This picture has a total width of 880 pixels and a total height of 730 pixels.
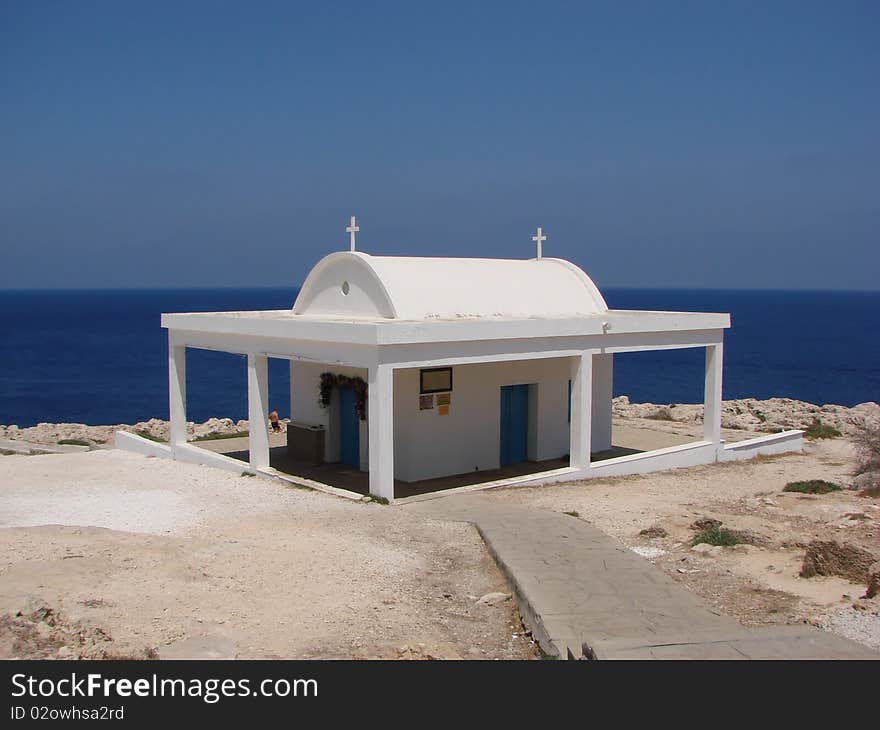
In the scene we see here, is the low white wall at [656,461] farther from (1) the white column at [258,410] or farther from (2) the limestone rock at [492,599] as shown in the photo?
(2) the limestone rock at [492,599]

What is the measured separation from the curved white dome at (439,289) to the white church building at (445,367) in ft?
0.11

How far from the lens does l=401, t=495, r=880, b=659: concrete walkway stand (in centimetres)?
718

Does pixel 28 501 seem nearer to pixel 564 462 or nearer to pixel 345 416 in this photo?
pixel 345 416

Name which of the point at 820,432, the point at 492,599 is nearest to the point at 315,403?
the point at 492,599

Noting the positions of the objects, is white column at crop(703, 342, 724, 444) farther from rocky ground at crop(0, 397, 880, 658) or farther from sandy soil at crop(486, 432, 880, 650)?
rocky ground at crop(0, 397, 880, 658)

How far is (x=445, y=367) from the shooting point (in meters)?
16.9

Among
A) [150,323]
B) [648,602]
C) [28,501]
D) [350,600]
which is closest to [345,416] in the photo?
[28,501]

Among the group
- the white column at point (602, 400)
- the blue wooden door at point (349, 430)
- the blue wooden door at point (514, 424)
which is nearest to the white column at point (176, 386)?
the blue wooden door at point (349, 430)

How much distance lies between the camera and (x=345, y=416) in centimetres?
1830

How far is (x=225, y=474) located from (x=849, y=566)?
37.6ft

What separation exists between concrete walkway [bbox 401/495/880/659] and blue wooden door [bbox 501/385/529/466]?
18.4 ft

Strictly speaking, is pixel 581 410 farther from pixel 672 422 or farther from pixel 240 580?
pixel 672 422

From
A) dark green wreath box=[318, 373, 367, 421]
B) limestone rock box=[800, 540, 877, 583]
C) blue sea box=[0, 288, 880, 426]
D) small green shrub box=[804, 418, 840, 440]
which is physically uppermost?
dark green wreath box=[318, 373, 367, 421]

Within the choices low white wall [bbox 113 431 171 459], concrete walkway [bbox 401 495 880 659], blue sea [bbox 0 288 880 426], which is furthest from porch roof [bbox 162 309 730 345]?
blue sea [bbox 0 288 880 426]
